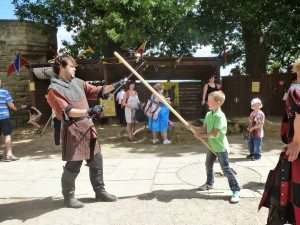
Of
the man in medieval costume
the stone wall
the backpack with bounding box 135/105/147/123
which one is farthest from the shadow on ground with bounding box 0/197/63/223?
the stone wall

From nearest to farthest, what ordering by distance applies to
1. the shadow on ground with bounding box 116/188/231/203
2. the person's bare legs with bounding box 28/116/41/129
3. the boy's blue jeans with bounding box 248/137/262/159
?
the shadow on ground with bounding box 116/188/231/203 → the boy's blue jeans with bounding box 248/137/262/159 → the person's bare legs with bounding box 28/116/41/129

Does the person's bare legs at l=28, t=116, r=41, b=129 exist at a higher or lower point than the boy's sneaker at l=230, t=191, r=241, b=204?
higher

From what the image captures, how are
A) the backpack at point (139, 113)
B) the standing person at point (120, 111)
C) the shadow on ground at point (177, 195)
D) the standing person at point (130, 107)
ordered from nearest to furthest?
the shadow on ground at point (177, 195)
the standing person at point (130, 107)
the backpack at point (139, 113)
the standing person at point (120, 111)

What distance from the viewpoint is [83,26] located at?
558 inches

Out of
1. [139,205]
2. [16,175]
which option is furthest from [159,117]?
[139,205]

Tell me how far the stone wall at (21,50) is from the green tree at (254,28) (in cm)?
712

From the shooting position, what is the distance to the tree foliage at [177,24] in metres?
12.0

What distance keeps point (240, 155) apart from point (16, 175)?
4.58 metres

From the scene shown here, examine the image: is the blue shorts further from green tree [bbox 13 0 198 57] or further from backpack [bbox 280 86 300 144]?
backpack [bbox 280 86 300 144]

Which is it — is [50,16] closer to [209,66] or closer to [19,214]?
[209,66]

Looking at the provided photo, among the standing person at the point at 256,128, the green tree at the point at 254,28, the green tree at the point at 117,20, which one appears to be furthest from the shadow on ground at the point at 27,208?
the green tree at the point at 254,28

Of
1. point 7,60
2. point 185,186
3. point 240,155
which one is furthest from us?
point 7,60

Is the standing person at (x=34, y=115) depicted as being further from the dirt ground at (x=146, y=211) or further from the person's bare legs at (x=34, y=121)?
the dirt ground at (x=146, y=211)

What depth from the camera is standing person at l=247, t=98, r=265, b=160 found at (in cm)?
676
